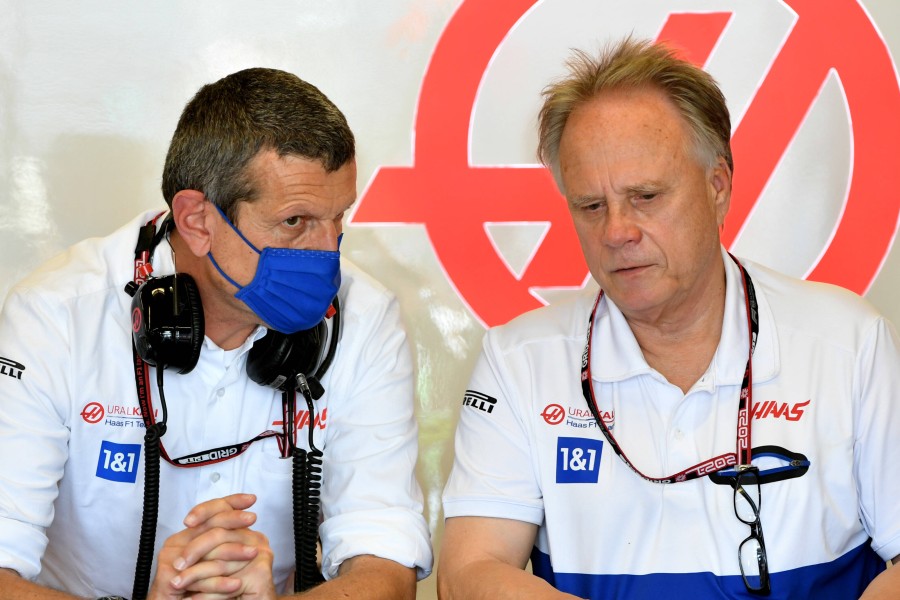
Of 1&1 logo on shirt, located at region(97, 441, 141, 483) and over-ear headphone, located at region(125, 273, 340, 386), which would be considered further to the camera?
1&1 logo on shirt, located at region(97, 441, 141, 483)

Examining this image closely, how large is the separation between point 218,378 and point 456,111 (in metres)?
1.20

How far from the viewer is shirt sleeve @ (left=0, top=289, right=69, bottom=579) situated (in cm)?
208

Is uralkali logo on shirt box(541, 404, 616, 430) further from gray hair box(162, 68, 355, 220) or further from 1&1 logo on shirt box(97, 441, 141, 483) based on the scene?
1&1 logo on shirt box(97, 441, 141, 483)

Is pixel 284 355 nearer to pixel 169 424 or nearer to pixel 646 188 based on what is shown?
pixel 169 424

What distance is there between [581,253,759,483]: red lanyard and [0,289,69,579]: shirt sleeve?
3.41 feet

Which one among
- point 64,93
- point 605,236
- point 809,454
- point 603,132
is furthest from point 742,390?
point 64,93

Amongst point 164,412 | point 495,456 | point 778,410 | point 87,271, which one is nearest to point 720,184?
point 778,410

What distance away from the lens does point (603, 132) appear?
218cm

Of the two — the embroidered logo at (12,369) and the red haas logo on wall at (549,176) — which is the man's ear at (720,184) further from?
the embroidered logo at (12,369)

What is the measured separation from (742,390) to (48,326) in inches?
53.8

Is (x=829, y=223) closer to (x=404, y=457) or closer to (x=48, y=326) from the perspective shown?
(x=404, y=457)

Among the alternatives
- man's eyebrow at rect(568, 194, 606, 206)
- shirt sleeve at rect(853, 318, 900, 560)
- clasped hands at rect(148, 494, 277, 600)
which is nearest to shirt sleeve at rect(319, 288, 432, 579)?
clasped hands at rect(148, 494, 277, 600)

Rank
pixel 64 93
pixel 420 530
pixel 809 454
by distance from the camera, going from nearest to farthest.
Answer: pixel 809 454 < pixel 420 530 < pixel 64 93

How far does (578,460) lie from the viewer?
218cm
